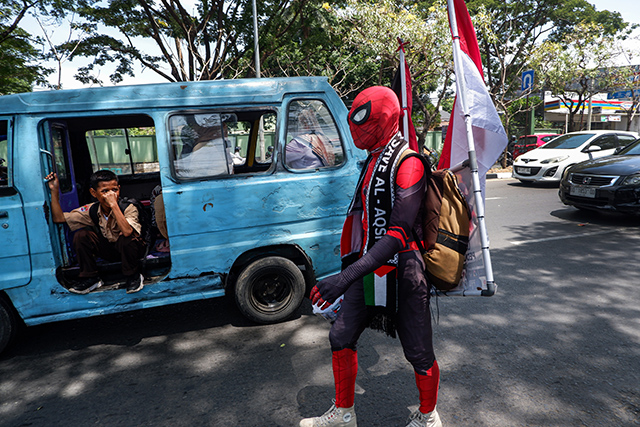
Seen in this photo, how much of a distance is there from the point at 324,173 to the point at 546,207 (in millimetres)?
6961

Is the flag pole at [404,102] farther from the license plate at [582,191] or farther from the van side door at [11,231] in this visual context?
the license plate at [582,191]

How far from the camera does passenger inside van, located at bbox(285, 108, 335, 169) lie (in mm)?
3621

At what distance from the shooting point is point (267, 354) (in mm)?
3229

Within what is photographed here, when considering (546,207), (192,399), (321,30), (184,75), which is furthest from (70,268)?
(321,30)

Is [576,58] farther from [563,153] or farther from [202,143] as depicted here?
[202,143]

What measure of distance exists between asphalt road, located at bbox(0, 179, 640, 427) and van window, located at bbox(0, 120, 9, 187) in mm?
1355

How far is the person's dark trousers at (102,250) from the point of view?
351 cm

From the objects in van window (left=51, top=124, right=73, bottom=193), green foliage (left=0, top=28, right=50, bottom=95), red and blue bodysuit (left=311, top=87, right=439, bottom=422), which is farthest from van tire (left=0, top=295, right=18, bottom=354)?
green foliage (left=0, top=28, right=50, bottom=95)

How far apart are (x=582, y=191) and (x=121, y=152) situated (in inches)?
287

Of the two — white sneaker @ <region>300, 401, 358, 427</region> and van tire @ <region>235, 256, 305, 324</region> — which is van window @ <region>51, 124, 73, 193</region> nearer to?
van tire @ <region>235, 256, 305, 324</region>

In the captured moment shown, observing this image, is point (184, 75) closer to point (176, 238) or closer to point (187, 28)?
point (187, 28)

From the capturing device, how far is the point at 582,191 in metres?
7.29

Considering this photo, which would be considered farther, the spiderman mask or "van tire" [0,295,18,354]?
"van tire" [0,295,18,354]

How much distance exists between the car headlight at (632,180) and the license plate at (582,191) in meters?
0.46
